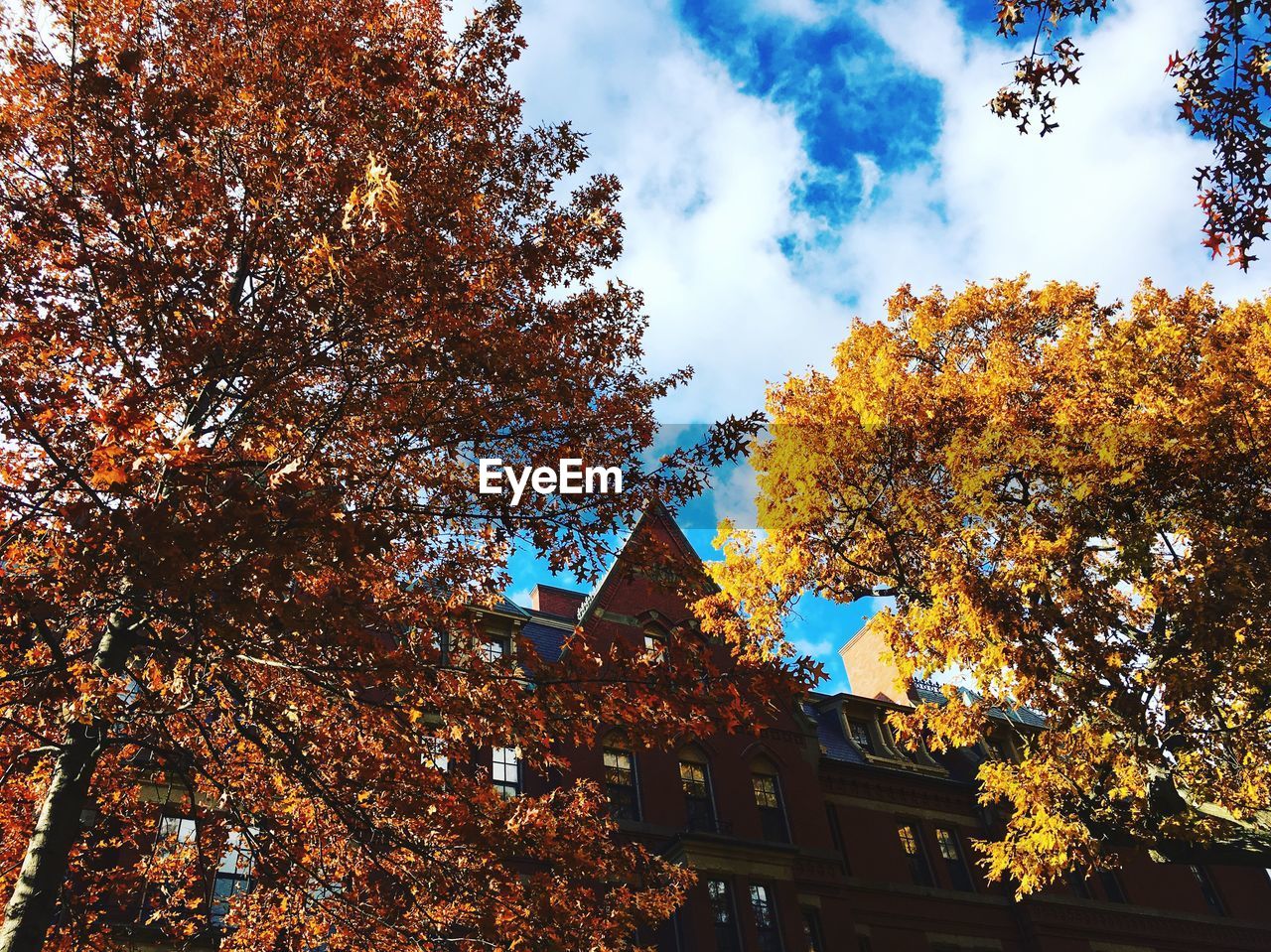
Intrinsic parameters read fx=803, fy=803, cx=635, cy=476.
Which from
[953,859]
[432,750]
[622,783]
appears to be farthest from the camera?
[953,859]

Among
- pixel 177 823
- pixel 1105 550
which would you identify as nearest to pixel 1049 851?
pixel 1105 550

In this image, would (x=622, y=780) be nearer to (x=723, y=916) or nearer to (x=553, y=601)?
(x=723, y=916)

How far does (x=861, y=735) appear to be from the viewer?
1160 inches

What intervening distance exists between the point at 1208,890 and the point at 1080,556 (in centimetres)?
2545

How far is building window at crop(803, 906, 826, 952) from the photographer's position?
22183 millimetres

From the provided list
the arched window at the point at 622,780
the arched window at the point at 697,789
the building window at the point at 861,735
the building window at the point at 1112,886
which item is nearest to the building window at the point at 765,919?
the arched window at the point at 697,789

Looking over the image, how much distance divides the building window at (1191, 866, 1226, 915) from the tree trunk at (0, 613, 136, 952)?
3716cm

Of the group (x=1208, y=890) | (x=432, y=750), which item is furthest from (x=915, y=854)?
(x=432, y=750)

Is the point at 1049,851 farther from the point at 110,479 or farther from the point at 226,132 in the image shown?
the point at 226,132

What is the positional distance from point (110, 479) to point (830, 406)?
16.8 m

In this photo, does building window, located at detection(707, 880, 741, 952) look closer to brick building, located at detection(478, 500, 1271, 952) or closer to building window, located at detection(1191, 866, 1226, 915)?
brick building, located at detection(478, 500, 1271, 952)

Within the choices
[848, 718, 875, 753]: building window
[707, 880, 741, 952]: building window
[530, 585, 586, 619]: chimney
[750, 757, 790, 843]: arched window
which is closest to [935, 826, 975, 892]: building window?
[848, 718, 875, 753]: building window

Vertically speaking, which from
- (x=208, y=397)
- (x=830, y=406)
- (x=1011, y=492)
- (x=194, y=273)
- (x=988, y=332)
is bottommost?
(x=208, y=397)

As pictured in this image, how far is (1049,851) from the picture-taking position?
15.0 m
